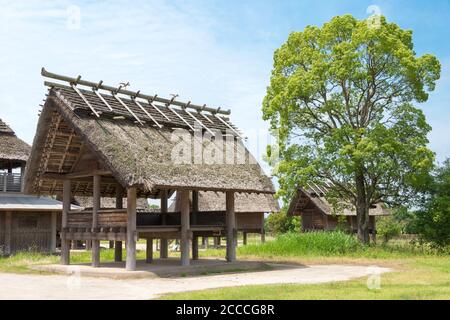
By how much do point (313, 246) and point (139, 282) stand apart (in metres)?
13.0

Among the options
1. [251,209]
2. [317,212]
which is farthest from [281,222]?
[251,209]

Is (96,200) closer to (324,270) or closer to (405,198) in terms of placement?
(324,270)

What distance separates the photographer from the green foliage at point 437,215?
88.9 feet

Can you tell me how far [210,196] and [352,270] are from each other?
19.3 m

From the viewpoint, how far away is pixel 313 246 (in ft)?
86.7

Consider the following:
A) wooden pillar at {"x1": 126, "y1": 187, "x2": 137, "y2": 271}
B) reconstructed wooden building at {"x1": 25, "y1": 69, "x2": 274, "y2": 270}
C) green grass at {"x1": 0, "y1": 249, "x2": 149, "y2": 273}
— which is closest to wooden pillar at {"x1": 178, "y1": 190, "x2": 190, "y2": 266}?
reconstructed wooden building at {"x1": 25, "y1": 69, "x2": 274, "y2": 270}

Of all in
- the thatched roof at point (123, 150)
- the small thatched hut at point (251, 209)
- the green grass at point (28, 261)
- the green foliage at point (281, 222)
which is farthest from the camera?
the green foliage at point (281, 222)

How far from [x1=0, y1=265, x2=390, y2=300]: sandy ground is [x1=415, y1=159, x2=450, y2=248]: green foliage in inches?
354

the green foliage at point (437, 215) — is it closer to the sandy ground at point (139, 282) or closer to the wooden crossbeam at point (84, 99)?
the sandy ground at point (139, 282)

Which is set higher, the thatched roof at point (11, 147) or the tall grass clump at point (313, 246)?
the thatched roof at point (11, 147)

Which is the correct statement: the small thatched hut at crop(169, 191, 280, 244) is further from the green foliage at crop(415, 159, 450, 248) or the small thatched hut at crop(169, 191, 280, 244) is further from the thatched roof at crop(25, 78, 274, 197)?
the thatched roof at crop(25, 78, 274, 197)

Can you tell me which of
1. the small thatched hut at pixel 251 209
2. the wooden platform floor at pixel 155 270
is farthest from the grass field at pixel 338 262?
the small thatched hut at pixel 251 209

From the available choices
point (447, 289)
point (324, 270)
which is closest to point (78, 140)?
point (324, 270)

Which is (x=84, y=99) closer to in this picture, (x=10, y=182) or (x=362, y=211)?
(x=10, y=182)
